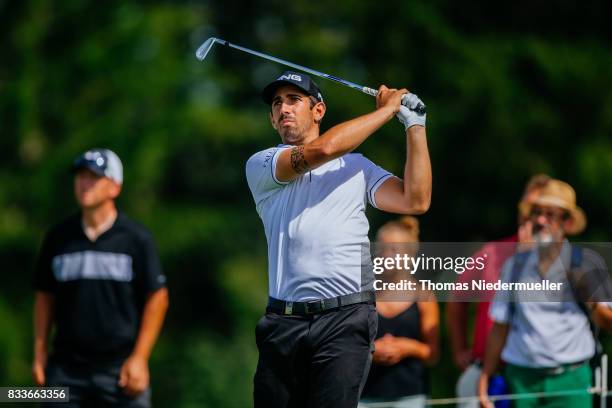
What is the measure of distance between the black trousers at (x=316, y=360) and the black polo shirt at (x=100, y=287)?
1.75 meters

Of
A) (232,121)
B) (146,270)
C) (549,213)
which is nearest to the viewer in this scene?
(146,270)

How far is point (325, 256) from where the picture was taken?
5.02 metres

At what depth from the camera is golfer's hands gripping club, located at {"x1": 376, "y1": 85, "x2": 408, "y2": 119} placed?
198 inches

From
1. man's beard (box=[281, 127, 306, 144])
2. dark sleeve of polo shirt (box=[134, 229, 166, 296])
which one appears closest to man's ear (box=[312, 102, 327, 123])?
man's beard (box=[281, 127, 306, 144])

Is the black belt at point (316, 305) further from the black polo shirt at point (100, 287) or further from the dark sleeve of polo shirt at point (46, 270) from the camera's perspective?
the dark sleeve of polo shirt at point (46, 270)

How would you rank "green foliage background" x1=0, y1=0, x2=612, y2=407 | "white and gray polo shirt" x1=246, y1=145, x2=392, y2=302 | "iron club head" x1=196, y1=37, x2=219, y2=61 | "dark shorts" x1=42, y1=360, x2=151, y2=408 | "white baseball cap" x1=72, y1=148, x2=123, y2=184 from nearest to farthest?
"white and gray polo shirt" x1=246, y1=145, x2=392, y2=302 < "iron club head" x1=196, y1=37, x2=219, y2=61 < "dark shorts" x1=42, y1=360, x2=151, y2=408 < "white baseball cap" x1=72, y1=148, x2=123, y2=184 < "green foliage background" x1=0, y1=0, x2=612, y2=407

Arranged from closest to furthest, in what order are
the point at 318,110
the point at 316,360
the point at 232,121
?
1. the point at 316,360
2. the point at 318,110
3. the point at 232,121

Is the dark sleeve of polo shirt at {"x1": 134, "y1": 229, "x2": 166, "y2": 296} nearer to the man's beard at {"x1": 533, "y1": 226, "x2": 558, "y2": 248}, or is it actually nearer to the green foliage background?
the man's beard at {"x1": 533, "y1": 226, "x2": 558, "y2": 248}

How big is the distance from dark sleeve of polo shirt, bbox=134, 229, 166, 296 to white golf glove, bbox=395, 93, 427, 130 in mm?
2165

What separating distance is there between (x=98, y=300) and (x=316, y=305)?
198cm

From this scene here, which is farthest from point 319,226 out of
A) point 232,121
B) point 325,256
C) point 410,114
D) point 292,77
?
point 232,121

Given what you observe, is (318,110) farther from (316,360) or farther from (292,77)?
(316,360)

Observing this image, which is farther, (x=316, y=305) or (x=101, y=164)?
(x=101, y=164)

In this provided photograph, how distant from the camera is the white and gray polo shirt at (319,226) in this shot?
5020 mm
